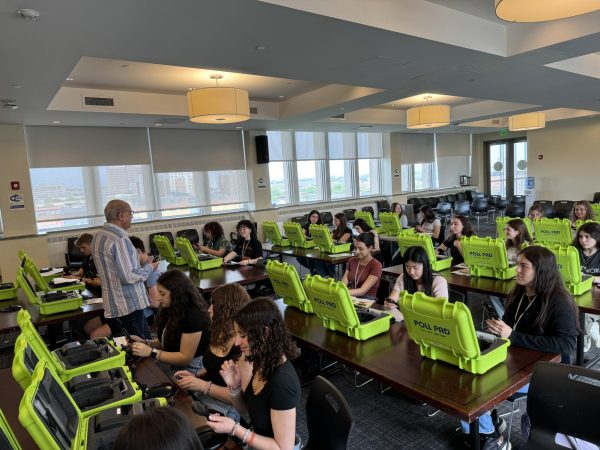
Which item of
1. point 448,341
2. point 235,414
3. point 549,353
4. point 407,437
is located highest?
point 448,341

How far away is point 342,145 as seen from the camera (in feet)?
37.8

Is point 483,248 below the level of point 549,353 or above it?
above

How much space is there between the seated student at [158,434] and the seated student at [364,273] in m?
2.71

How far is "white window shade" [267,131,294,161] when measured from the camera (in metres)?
10.2

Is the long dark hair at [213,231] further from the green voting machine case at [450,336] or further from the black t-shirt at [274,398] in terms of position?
the black t-shirt at [274,398]

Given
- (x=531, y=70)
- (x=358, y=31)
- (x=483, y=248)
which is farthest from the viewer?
(x=531, y=70)

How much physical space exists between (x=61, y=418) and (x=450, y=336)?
1673 mm

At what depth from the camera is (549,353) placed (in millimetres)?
2195

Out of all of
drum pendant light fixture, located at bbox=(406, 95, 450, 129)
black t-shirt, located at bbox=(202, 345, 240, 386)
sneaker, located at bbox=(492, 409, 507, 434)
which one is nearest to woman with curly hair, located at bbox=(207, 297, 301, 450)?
black t-shirt, located at bbox=(202, 345, 240, 386)

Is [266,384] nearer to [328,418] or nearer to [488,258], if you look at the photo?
[328,418]

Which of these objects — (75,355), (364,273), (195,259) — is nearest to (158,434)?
(75,355)

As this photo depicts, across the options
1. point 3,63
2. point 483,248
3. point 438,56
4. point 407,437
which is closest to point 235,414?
point 407,437

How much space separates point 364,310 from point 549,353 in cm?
108

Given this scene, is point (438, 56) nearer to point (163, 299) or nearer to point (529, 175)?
point (163, 299)
